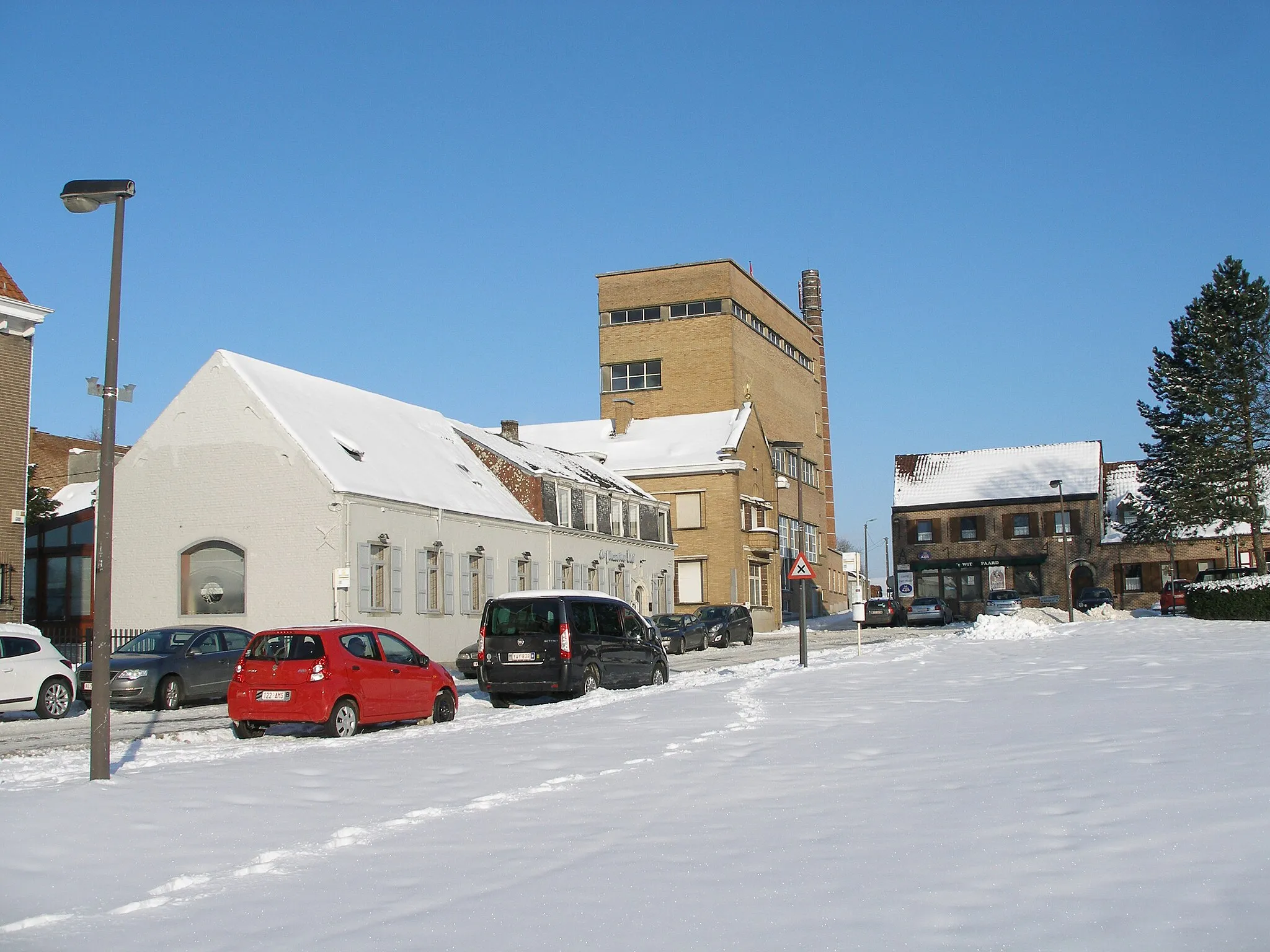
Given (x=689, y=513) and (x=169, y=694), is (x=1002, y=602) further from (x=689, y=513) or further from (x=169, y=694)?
(x=169, y=694)

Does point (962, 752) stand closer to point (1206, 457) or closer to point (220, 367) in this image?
point (220, 367)

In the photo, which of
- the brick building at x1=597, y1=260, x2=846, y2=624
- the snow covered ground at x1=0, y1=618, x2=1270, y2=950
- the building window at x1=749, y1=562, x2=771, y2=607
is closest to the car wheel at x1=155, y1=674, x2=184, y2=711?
the snow covered ground at x1=0, y1=618, x2=1270, y2=950

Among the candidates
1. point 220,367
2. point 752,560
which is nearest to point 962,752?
point 220,367

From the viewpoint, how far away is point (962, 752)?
472 inches

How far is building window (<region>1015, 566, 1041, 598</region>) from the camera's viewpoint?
255 feet

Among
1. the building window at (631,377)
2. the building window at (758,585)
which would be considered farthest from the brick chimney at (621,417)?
the building window at (758,585)

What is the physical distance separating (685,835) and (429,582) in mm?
27830

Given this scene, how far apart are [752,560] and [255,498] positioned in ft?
104

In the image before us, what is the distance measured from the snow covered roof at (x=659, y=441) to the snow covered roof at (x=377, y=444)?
17.2 metres

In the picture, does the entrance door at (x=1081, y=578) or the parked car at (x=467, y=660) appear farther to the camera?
the entrance door at (x=1081, y=578)

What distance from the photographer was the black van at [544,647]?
846 inches

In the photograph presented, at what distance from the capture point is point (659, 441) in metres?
63.4

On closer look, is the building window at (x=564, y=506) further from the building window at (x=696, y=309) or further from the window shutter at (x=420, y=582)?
the building window at (x=696, y=309)

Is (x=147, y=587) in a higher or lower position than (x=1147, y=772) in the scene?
higher
